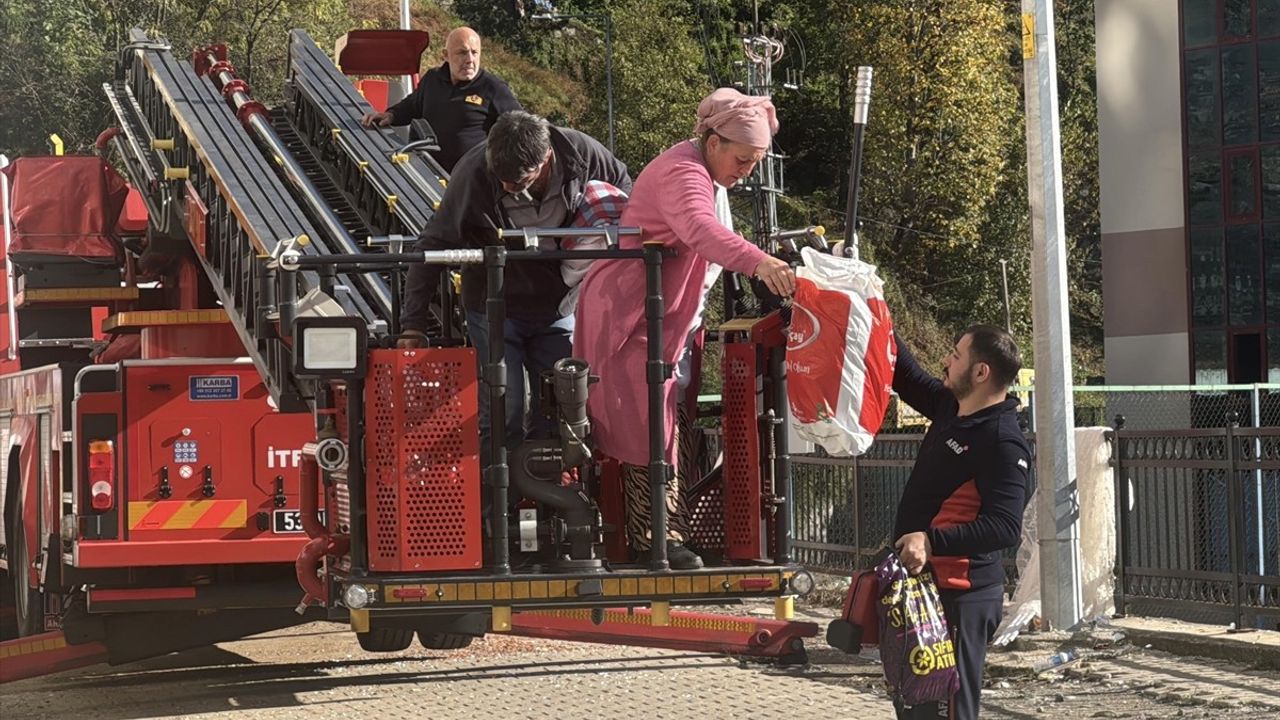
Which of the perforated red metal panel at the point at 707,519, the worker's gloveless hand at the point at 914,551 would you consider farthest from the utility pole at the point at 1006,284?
the worker's gloveless hand at the point at 914,551

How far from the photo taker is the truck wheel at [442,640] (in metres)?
11.5

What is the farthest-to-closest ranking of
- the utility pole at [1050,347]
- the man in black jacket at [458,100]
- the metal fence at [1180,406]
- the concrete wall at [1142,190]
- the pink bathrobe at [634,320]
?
the concrete wall at [1142,190], the metal fence at [1180,406], the utility pole at [1050,347], the man in black jacket at [458,100], the pink bathrobe at [634,320]

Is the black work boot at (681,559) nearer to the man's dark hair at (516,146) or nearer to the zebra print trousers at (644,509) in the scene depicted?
the zebra print trousers at (644,509)

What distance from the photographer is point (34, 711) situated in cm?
1022

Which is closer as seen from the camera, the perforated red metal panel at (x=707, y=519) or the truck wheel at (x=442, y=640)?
the perforated red metal panel at (x=707, y=519)

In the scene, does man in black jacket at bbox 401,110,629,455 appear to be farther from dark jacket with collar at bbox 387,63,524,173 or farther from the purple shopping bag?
dark jacket with collar at bbox 387,63,524,173

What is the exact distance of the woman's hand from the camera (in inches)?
251

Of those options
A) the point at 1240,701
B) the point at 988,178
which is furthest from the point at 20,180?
the point at 988,178

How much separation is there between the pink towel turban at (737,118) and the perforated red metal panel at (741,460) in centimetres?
85

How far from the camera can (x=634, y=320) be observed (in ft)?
23.0

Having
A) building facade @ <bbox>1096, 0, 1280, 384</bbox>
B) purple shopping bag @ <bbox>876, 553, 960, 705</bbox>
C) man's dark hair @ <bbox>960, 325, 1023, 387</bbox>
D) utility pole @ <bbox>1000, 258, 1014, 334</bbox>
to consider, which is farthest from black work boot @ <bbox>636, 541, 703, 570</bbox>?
utility pole @ <bbox>1000, 258, 1014, 334</bbox>

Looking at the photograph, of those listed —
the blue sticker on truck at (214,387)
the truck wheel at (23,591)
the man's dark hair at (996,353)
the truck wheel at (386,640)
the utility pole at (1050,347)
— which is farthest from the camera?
the utility pole at (1050,347)

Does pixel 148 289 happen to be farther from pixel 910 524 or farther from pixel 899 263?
pixel 899 263

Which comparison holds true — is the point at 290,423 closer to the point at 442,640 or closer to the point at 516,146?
the point at 442,640
